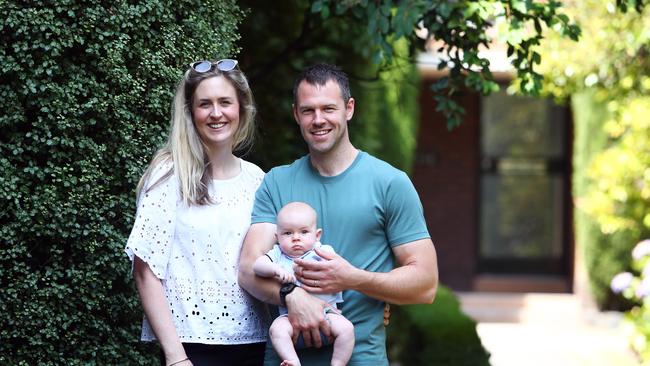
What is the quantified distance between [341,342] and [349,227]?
0.37 m

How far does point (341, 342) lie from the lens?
3.36 m

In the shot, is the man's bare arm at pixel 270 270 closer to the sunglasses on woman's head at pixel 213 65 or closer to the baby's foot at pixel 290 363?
the baby's foot at pixel 290 363

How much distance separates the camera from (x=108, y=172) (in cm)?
430

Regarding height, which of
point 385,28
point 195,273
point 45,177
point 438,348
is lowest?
point 438,348

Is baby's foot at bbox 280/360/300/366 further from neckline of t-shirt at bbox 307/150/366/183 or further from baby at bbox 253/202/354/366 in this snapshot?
neckline of t-shirt at bbox 307/150/366/183

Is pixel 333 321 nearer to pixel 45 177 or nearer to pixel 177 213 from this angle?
pixel 177 213

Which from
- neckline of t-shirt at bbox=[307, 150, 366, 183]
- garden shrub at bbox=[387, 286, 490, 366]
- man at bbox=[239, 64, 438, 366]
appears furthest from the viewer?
garden shrub at bbox=[387, 286, 490, 366]

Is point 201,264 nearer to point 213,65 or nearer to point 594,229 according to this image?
point 213,65

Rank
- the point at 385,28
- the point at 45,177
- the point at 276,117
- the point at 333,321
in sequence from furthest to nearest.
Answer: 1. the point at 276,117
2. the point at 385,28
3. the point at 45,177
4. the point at 333,321

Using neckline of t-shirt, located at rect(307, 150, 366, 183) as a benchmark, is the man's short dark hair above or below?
above

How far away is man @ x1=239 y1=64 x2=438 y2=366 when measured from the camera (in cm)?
342

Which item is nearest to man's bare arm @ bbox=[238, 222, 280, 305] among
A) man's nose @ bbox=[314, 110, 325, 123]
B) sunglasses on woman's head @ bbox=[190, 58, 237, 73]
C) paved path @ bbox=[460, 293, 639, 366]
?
man's nose @ bbox=[314, 110, 325, 123]

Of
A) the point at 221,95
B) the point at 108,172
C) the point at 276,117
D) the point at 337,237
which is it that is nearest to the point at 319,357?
the point at 337,237

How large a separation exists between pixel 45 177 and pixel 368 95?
16.5 ft
